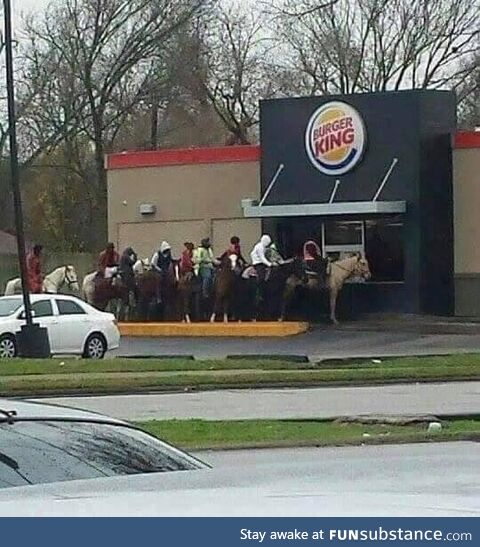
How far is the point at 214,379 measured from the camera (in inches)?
925

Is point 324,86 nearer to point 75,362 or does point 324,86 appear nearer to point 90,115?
point 90,115

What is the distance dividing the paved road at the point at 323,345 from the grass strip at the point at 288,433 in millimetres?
→ 11363

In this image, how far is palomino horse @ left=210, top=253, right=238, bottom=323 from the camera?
117ft

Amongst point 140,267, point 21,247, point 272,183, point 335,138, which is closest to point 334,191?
point 335,138

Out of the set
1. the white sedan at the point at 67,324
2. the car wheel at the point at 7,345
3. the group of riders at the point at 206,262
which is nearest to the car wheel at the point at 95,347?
the white sedan at the point at 67,324

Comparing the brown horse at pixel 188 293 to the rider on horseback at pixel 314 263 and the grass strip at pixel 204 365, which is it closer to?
the rider on horseback at pixel 314 263

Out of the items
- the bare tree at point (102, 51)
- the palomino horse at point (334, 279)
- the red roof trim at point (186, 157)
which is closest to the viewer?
the palomino horse at point (334, 279)

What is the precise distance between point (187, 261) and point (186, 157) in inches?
166

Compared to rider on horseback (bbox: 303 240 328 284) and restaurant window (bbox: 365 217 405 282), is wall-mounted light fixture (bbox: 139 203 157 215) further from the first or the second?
restaurant window (bbox: 365 217 405 282)

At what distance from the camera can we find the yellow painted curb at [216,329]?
34.9 meters

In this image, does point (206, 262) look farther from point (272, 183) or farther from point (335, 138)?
point (335, 138)

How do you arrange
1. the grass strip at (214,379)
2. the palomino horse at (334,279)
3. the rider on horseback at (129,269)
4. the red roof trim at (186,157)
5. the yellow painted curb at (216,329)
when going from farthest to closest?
the red roof trim at (186,157) < the rider on horseback at (129,269) < the palomino horse at (334,279) < the yellow painted curb at (216,329) < the grass strip at (214,379)
